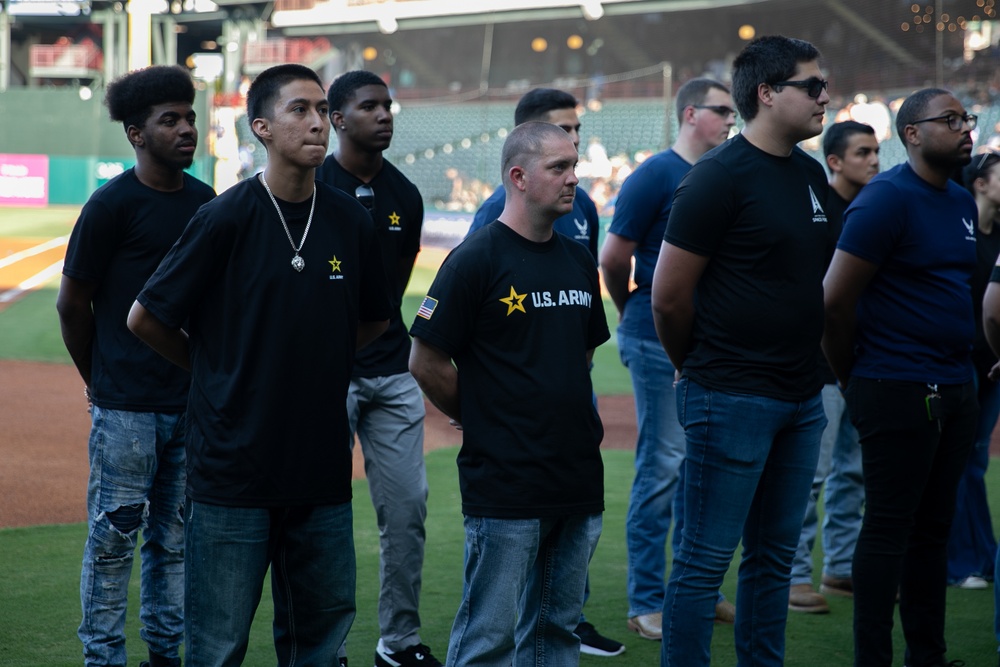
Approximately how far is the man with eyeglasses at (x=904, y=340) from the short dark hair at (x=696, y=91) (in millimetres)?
1111

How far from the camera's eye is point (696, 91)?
4922mm

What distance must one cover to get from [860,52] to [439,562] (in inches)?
1152

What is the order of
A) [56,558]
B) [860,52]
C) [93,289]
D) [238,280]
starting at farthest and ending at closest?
1. [860,52]
2. [56,558]
3. [93,289]
4. [238,280]

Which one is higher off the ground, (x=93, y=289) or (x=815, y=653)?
(x=93, y=289)

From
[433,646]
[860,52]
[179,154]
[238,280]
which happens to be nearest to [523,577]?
[238,280]

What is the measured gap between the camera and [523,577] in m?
3.13

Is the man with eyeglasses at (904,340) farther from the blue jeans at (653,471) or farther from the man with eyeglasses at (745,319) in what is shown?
the blue jeans at (653,471)

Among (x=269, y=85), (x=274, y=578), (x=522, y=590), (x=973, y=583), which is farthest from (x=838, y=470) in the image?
(x=269, y=85)

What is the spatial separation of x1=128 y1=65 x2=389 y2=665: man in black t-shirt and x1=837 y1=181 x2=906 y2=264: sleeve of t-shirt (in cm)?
182

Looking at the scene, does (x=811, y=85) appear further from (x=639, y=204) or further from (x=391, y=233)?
(x=391, y=233)

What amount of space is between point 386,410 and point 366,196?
0.85m

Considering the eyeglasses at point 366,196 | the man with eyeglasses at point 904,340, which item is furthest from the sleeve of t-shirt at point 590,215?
the man with eyeglasses at point 904,340

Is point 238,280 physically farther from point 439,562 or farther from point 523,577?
point 439,562

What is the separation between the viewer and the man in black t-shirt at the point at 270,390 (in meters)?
2.92
